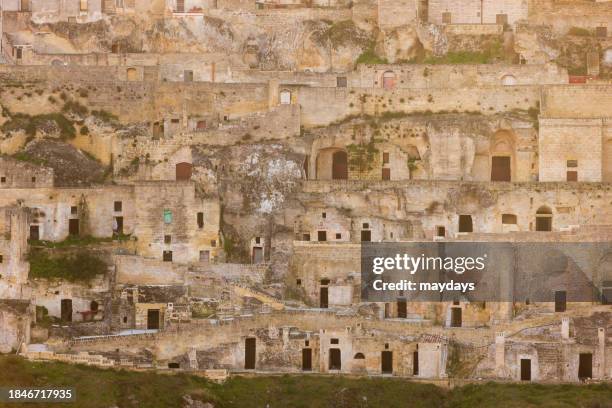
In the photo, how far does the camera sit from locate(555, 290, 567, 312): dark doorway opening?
8238cm

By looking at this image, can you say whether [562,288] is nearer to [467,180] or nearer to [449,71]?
[467,180]

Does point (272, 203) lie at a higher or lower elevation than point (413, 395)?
higher

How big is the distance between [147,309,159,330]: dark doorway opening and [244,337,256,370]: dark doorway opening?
3.89 meters

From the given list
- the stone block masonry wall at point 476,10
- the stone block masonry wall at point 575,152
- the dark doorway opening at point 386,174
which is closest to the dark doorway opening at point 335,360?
the dark doorway opening at point 386,174

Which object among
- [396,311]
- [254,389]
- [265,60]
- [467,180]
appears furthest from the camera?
[265,60]

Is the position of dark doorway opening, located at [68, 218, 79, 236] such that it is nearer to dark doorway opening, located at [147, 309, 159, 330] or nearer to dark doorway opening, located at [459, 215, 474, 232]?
dark doorway opening, located at [147, 309, 159, 330]

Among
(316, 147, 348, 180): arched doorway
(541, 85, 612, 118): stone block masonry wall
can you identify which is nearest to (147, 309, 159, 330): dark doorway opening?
Answer: (316, 147, 348, 180): arched doorway

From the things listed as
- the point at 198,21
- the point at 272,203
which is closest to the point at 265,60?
the point at 198,21

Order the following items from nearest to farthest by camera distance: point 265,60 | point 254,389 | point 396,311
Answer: point 254,389, point 396,311, point 265,60

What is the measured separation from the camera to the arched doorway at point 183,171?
87500 millimetres

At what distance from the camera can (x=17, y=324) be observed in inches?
3115

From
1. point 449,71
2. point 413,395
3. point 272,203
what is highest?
point 449,71

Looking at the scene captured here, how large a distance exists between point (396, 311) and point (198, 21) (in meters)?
20.3

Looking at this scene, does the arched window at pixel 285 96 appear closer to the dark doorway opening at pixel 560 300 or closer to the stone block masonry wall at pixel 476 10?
the stone block masonry wall at pixel 476 10
